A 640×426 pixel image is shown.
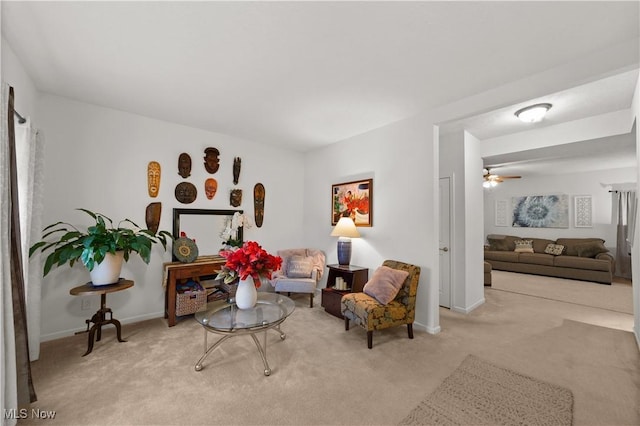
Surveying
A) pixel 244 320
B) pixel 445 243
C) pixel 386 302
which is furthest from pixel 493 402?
pixel 445 243

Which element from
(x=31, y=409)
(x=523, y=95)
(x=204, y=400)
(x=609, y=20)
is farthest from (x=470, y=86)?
(x=31, y=409)

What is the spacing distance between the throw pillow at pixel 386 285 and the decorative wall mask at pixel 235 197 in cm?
241

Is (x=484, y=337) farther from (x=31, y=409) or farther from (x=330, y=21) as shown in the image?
(x=31, y=409)

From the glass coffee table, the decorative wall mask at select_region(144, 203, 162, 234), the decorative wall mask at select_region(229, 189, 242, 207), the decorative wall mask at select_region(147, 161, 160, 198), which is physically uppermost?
the decorative wall mask at select_region(147, 161, 160, 198)

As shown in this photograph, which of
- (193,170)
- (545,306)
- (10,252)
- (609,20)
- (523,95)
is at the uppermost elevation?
(609,20)

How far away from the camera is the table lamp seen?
12.4 feet

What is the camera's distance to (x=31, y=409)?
178 cm

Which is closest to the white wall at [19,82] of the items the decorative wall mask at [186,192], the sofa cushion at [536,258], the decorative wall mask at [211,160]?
the decorative wall mask at [186,192]

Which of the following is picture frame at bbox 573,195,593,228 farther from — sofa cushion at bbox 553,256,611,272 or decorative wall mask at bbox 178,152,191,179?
decorative wall mask at bbox 178,152,191,179

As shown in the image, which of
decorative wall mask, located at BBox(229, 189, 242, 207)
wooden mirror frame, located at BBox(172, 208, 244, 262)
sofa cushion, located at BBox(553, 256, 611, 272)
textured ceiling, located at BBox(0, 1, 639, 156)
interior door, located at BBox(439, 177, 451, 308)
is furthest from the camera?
sofa cushion, located at BBox(553, 256, 611, 272)

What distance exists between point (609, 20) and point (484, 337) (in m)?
2.91

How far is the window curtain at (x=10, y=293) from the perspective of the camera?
62.6 inches

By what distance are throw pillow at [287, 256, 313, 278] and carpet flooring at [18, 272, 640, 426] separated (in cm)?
81

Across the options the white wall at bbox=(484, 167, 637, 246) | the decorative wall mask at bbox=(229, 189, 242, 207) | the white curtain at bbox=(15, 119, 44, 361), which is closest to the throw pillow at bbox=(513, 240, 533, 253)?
the white wall at bbox=(484, 167, 637, 246)
